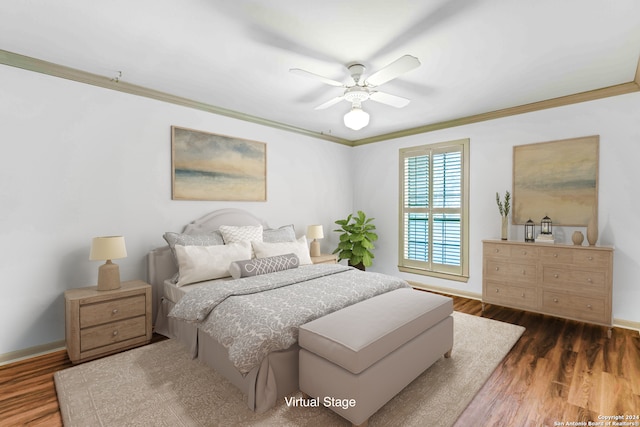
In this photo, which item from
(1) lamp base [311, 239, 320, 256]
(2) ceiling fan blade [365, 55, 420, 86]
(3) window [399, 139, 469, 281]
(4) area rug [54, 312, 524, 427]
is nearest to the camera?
(4) area rug [54, 312, 524, 427]

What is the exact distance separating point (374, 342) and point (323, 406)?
2.09ft

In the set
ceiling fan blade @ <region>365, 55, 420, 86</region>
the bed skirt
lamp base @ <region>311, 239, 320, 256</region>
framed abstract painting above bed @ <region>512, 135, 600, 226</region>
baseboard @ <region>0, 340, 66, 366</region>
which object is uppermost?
ceiling fan blade @ <region>365, 55, 420, 86</region>

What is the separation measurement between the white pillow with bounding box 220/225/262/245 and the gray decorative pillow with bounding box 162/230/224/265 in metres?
0.09

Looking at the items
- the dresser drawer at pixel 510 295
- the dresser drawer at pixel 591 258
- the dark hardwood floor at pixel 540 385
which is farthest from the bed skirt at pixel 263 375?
the dresser drawer at pixel 591 258

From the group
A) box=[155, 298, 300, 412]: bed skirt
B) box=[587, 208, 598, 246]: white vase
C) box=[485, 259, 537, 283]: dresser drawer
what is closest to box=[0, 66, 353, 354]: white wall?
box=[155, 298, 300, 412]: bed skirt

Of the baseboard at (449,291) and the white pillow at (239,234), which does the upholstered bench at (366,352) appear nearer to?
the white pillow at (239,234)

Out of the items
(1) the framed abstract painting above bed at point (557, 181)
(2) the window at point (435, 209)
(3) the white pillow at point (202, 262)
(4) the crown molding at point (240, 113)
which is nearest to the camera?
(4) the crown molding at point (240, 113)

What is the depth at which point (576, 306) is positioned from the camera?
3.29 meters

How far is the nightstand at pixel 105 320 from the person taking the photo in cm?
262

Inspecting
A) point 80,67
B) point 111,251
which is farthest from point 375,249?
point 80,67

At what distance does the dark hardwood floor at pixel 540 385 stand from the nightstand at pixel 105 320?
0.21 m

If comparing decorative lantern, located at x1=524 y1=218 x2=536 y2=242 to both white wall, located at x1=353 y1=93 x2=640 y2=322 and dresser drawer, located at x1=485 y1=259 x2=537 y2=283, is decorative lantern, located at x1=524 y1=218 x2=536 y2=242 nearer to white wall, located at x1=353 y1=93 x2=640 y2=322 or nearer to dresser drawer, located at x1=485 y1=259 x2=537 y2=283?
white wall, located at x1=353 y1=93 x2=640 y2=322

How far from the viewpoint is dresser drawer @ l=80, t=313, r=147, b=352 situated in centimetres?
266

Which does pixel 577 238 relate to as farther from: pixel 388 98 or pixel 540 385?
pixel 388 98
